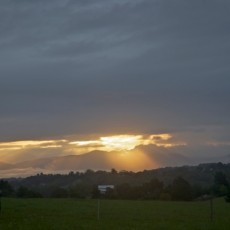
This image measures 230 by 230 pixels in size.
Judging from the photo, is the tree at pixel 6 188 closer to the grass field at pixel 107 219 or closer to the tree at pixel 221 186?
the tree at pixel 221 186

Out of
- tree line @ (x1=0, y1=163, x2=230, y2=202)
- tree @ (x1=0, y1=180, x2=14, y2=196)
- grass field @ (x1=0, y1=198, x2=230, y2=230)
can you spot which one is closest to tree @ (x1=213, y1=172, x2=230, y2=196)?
tree line @ (x1=0, y1=163, x2=230, y2=202)

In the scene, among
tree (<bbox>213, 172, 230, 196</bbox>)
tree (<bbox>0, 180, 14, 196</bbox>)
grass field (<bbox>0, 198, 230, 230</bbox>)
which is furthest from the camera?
tree (<bbox>0, 180, 14, 196</bbox>)

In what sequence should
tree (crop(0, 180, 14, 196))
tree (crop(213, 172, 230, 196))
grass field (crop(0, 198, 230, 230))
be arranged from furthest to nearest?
tree (crop(0, 180, 14, 196)), tree (crop(213, 172, 230, 196)), grass field (crop(0, 198, 230, 230))

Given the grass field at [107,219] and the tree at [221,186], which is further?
the tree at [221,186]

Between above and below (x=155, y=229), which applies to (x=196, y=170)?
above

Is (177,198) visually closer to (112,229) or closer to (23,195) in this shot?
(23,195)

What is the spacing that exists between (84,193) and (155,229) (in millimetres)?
54353

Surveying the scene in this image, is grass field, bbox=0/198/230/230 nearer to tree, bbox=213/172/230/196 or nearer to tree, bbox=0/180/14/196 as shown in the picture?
tree, bbox=213/172/230/196

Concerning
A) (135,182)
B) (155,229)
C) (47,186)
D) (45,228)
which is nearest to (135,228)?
(155,229)

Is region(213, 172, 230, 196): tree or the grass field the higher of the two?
region(213, 172, 230, 196): tree

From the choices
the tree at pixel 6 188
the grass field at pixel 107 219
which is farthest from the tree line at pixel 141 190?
the grass field at pixel 107 219

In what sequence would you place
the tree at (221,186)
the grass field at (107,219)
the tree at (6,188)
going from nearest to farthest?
the grass field at (107,219) < the tree at (221,186) < the tree at (6,188)

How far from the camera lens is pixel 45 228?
27047mm

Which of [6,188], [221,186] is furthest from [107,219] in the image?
[6,188]
